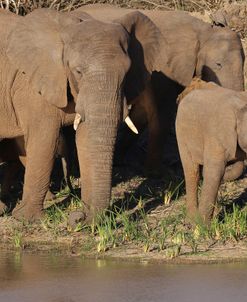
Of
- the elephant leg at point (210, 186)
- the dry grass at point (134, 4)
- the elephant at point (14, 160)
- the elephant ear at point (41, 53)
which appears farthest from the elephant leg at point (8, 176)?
the dry grass at point (134, 4)

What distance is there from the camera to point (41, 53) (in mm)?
12586

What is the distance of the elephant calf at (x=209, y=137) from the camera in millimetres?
11625

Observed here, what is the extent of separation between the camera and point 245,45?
17031mm

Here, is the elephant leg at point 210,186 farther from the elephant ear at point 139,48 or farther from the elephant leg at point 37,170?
the elephant leg at point 37,170

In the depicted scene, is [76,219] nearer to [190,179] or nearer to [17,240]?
[17,240]

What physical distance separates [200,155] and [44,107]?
161 centimetres

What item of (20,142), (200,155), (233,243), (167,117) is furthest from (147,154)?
(233,243)

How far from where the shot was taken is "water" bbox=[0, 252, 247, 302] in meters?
9.40

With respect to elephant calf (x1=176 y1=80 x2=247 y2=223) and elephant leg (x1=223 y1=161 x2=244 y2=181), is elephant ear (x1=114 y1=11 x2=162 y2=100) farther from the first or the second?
elephant leg (x1=223 y1=161 x2=244 y2=181)

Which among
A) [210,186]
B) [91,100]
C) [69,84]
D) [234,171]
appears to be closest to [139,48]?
[69,84]

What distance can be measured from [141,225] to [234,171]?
1970 millimetres

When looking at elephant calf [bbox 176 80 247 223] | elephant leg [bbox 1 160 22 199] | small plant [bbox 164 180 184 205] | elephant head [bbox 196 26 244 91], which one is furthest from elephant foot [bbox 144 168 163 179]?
elephant calf [bbox 176 80 247 223]

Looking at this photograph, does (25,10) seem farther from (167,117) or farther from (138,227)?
(138,227)

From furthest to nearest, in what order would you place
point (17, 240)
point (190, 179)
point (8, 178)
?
point (8, 178) → point (190, 179) → point (17, 240)
